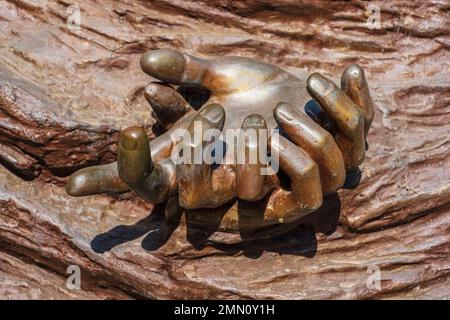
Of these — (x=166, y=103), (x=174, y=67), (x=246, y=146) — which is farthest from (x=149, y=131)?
(x=246, y=146)

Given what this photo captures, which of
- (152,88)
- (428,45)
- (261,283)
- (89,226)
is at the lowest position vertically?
(261,283)

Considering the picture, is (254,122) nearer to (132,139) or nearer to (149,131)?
(132,139)

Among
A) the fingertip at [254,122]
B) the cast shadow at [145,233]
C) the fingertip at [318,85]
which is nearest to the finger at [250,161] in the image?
the fingertip at [254,122]

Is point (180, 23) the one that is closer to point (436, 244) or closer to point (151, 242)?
point (151, 242)

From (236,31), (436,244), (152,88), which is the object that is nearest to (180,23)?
(236,31)

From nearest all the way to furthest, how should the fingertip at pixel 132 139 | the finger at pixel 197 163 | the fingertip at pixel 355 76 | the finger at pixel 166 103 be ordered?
the fingertip at pixel 132 139, the finger at pixel 197 163, the fingertip at pixel 355 76, the finger at pixel 166 103

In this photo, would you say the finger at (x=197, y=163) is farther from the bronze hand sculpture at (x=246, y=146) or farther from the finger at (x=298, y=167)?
the finger at (x=298, y=167)
